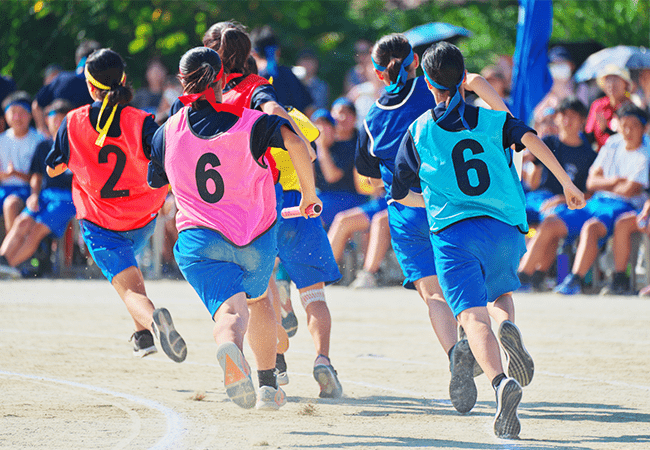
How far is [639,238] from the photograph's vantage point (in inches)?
427

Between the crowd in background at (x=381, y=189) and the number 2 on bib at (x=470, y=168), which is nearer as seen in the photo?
the number 2 on bib at (x=470, y=168)

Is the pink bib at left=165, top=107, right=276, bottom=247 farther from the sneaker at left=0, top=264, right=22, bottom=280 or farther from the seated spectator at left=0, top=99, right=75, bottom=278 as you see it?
the sneaker at left=0, top=264, right=22, bottom=280

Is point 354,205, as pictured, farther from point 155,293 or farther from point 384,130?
point 384,130

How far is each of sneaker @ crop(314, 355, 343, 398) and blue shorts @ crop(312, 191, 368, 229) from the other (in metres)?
6.41

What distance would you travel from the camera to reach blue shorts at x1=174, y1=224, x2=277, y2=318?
4.86 meters

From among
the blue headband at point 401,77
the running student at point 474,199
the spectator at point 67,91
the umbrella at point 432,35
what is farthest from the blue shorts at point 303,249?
the umbrella at point 432,35

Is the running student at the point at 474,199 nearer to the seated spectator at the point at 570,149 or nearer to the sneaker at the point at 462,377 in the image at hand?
the sneaker at the point at 462,377

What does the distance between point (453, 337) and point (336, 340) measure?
7.88 feet

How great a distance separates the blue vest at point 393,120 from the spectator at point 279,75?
14.6 ft

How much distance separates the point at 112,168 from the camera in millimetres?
6219

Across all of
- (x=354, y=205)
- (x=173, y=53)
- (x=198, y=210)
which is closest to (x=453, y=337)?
(x=198, y=210)

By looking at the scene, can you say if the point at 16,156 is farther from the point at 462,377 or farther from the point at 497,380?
the point at 497,380

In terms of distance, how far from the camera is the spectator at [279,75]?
1061cm

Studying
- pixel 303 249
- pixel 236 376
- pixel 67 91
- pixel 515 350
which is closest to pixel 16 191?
pixel 67 91
